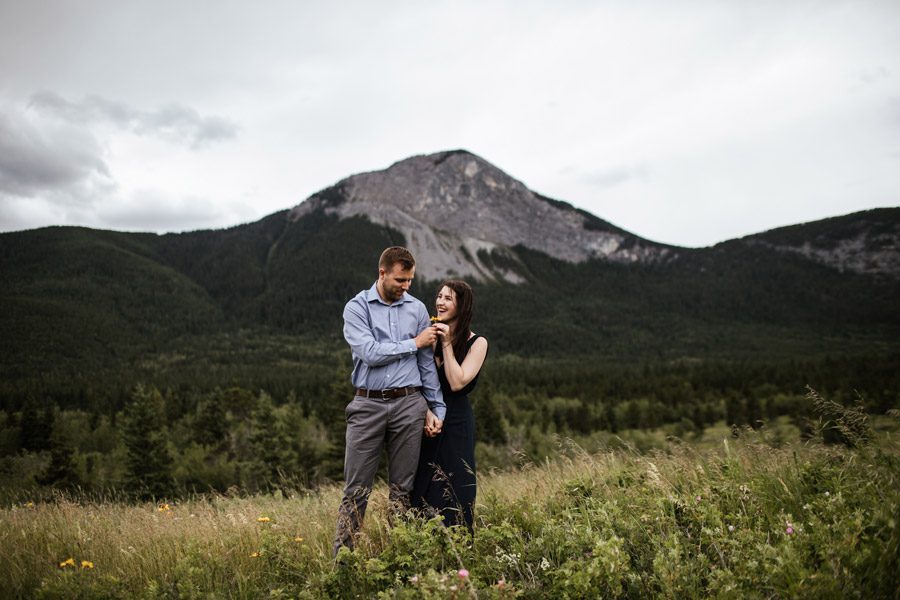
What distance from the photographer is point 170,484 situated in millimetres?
31031

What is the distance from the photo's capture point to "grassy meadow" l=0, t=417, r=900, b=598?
2.56m

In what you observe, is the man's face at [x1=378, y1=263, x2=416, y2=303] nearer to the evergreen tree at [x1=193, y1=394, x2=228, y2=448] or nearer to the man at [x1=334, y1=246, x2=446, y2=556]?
the man at [x1=334, y1=246, x2=446, y2=556]

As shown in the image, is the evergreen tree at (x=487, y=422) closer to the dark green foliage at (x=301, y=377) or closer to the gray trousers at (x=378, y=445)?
the dark green foliage at (x=301, y=377)

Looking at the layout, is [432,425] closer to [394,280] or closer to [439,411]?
[439,411]

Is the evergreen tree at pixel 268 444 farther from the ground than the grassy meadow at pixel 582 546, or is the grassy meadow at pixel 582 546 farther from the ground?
the grassy meadow at pixel 582 546

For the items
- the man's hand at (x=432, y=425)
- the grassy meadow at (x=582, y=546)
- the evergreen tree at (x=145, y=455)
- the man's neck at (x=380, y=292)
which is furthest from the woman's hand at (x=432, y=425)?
the evergreen tree at (x=145, y=455)

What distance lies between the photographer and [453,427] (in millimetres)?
4238

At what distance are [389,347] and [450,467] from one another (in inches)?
47.9

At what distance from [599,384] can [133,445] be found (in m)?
66.1

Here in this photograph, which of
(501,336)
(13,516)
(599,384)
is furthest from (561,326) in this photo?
(13,516)

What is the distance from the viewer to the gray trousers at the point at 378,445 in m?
3.97

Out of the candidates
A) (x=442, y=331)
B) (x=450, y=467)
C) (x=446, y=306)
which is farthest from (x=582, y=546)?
(x=446, y=306)

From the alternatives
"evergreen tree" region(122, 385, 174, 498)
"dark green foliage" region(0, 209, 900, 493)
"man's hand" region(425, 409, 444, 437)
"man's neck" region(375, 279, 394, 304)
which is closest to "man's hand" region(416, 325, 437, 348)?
"man's neck" region(375, 279, 394, 304)

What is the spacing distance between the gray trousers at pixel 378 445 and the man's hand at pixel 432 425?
0.05m
